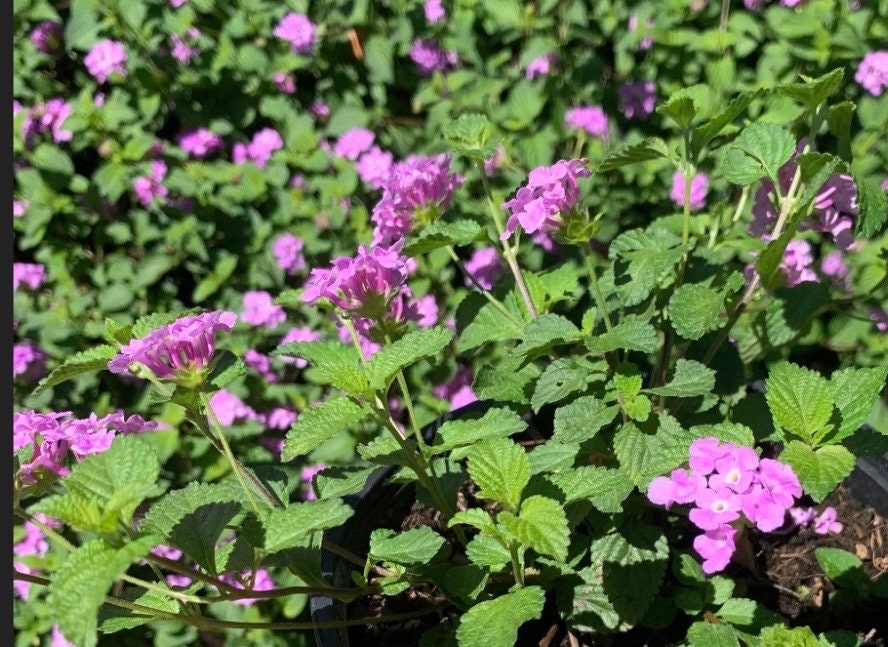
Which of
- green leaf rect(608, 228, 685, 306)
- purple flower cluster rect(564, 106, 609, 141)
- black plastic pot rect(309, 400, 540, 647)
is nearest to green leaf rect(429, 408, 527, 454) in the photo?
black plastic pot rect(309, 400, 540, 647)

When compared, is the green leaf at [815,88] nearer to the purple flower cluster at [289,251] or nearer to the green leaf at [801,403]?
the green leaf at [801,403]

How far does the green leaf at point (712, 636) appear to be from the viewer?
1.02 meters

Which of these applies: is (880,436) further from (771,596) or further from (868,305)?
(868,305)

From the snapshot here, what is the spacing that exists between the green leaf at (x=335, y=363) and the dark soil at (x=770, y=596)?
15.2 inches

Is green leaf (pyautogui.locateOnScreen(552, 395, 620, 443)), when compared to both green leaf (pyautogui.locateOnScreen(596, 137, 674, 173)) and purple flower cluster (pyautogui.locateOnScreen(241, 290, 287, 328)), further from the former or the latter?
purple flower cluster (pyautogui.locateOnScreen(241, 290, 287, 328))

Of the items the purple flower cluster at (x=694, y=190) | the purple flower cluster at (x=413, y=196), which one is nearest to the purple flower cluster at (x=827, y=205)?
the purple flower cluster at (x=413, y=196)

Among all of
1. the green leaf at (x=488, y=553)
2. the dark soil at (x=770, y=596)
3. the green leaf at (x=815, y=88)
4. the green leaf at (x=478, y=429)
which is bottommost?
the dark soil at (x=770, y=596)

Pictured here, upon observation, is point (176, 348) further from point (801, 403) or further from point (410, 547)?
point (801, 403)

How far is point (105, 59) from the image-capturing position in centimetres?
239

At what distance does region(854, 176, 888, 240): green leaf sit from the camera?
3.11 feet

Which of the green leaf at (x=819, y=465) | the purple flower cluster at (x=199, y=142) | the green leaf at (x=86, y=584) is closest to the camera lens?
the green leaf at (x=86, y=584)

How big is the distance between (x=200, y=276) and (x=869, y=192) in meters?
1.97

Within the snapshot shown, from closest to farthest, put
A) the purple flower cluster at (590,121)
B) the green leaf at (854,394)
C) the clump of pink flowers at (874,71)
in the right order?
the green leaf at (854,394), the clump of pink flowers at (874,71), the purple flower cluster at (590,121)

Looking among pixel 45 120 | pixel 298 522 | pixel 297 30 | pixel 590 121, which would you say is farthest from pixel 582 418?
pixel 45 120
